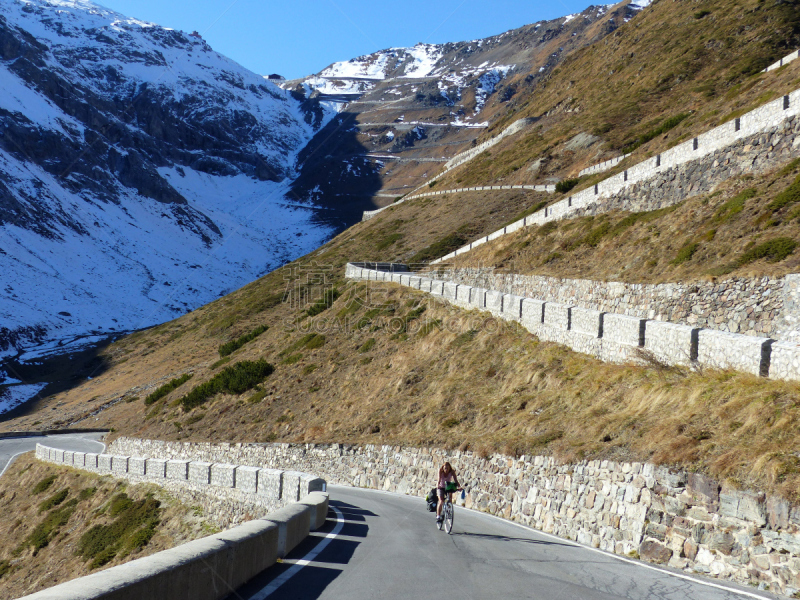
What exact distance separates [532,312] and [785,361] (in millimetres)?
12558

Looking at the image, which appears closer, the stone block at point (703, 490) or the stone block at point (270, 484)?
the stone block at point (703, 490)

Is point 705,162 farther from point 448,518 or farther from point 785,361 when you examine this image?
point 448,518

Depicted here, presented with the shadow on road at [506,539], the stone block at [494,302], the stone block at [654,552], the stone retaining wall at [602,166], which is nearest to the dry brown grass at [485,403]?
the stone block at [494,302]

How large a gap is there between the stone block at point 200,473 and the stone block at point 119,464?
747 cm

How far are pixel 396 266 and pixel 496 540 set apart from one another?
40463 millimetres

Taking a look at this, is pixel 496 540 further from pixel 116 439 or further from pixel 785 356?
pixel 116 439

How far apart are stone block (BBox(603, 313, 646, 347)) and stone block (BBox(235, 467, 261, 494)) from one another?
34.8ft

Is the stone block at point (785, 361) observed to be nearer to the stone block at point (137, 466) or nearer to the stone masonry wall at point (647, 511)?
the stone masonry wall at point (647, 511)

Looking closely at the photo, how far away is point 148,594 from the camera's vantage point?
556cm

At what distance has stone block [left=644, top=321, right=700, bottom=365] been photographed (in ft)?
45.7

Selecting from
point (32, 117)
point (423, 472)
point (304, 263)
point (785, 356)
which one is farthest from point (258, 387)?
point (32, 117)

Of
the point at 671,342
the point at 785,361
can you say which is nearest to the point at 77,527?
the point at 671,342

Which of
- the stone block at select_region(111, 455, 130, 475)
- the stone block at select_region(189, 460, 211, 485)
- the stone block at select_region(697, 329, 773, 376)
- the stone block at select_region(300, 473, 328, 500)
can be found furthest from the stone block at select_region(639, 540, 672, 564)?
the stone block at select_region(111, 455, 130, 475)

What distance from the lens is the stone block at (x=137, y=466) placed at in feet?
90.3
